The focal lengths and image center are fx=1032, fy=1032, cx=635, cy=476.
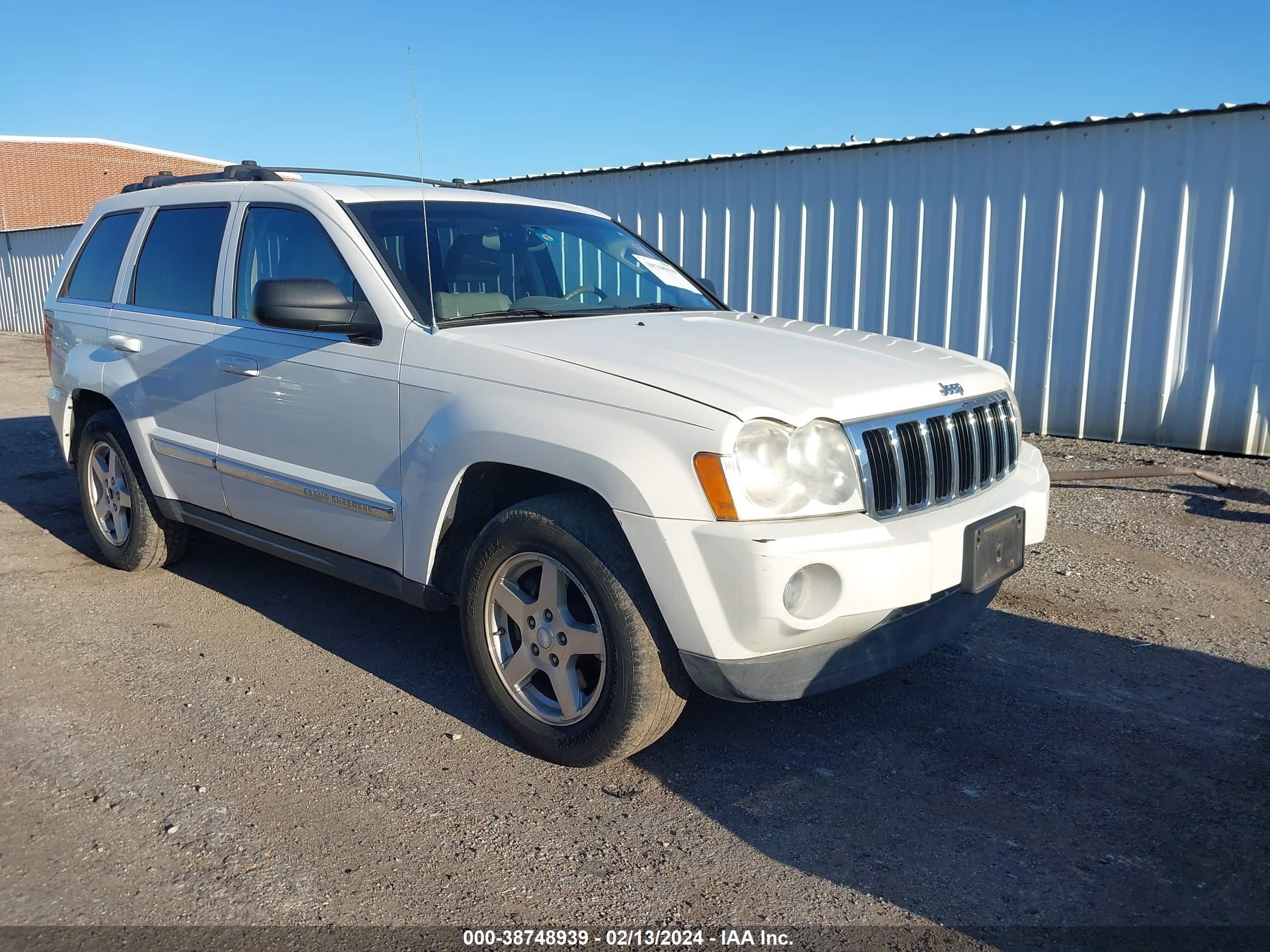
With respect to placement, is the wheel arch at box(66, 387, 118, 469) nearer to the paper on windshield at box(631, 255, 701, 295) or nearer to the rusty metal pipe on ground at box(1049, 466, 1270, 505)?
the paper on windshield at box(631, 255, 701, 295)

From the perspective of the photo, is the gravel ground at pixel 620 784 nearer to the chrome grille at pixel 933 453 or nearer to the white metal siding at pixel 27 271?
the chrome grille at pixel 933 453

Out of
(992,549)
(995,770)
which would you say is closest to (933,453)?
(992,549)

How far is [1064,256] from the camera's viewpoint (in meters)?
8.70

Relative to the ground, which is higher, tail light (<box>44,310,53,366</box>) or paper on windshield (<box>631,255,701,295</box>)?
paper on windshield (<box>631,255,701,295</box>)

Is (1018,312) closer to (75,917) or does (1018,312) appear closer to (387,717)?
(387,717)

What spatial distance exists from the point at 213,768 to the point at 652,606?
1.54 meters

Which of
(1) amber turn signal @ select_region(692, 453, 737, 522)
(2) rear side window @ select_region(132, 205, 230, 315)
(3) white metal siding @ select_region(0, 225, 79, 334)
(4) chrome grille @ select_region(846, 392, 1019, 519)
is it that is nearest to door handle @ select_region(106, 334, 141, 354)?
(2) rear side window @ select_region(132, 205, 230, 315)

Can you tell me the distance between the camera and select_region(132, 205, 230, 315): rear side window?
453 centimetres

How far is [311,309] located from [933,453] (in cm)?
212

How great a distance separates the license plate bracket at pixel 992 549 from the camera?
3.15 metres

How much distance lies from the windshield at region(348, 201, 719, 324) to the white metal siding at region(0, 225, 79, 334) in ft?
65.3

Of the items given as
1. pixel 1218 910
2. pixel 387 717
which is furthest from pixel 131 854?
pixel 1218 910

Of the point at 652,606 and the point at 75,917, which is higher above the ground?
the point at 652,606

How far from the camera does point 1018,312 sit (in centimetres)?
897
